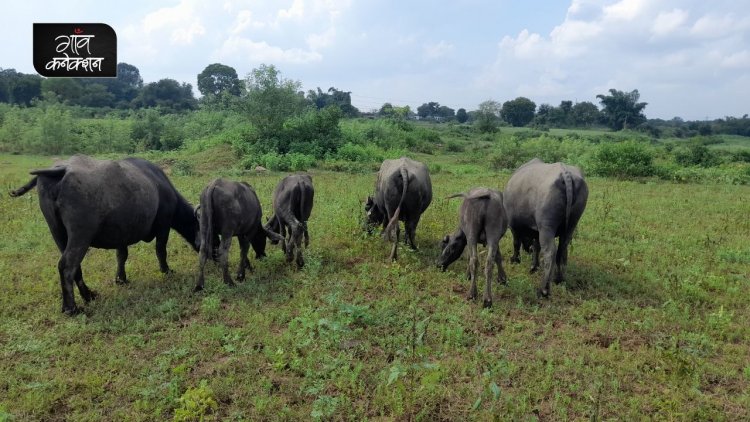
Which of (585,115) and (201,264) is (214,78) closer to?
(585,115)

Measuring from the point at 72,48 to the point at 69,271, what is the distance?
21.2 ft

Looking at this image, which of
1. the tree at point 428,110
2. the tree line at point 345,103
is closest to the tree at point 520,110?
the tree line at point 345,103

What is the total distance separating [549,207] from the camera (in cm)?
697

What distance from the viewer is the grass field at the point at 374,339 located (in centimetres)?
444

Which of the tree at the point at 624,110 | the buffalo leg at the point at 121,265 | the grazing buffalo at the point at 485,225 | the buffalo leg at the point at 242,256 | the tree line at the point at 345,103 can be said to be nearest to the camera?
the grazing buffalo at the point at 485,225

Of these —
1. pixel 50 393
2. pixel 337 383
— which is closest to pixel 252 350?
pixel 337 383

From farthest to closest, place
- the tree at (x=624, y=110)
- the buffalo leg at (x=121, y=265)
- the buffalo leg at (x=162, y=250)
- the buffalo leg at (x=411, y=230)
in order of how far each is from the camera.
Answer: the tree at (x=624, y=110) → the buffalo leg at (x=411, y=230) → the buffalo leg at (x=162, y=250) → the buffalo leg at (x=121, y=265)

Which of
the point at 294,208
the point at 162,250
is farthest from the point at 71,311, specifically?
the point at 294,208

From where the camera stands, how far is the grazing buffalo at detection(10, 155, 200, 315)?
588 centimetres

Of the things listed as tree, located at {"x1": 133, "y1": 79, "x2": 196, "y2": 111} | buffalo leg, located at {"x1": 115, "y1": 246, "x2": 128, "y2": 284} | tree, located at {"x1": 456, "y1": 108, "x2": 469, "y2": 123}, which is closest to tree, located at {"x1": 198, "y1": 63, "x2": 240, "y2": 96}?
tree, located at {"x1": 133, "y1": 79, "x2": 196, "y2": 111}

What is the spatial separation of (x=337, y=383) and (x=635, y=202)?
1325 cm

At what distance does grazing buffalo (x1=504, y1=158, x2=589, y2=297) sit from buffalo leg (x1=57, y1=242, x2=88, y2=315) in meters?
6.38

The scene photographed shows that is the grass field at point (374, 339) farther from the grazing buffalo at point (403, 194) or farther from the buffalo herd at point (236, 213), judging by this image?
the grazing buffalo at point (403, 194)

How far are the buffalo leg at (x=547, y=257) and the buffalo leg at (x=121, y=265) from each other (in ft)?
21.0
